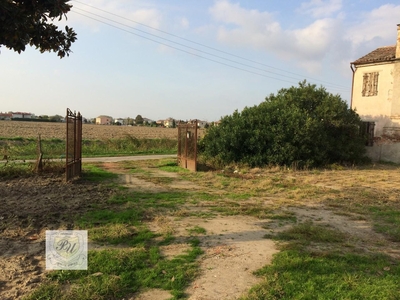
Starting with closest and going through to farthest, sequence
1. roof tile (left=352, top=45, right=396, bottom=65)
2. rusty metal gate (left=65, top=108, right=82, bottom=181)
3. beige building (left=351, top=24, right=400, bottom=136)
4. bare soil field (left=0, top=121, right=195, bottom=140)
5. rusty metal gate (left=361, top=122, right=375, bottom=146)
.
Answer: rusty metal gate (left=65, top=108, right=82, bottom=181), beige building (left=351, top=24, right=400, bottom=136), roof tile (left=352, top=45, right=396, bottom=65), rusty metal gate (left=361, top=122, right=375, bottom=146), bare soil field (left=0, top=121, right=195, bottom=140)

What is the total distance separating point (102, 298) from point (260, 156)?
13501mm

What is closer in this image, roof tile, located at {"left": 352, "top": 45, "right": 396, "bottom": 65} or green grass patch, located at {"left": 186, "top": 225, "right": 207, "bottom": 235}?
green grass patch, located at {"left": 186, "top": 225, "right": 207, "bottom": 235}

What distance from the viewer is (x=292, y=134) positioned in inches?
650

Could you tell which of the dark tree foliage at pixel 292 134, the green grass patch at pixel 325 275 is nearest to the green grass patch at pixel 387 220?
the green grass patch at pixel 325 275

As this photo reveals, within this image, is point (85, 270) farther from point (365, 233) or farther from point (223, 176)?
point (223, 176)

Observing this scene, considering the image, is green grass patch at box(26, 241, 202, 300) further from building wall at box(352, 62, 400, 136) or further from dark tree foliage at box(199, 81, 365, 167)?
building wall at box(352, 62, 400, 136)

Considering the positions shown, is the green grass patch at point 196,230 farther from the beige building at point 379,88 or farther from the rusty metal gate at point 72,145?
the beige building at point 379,88

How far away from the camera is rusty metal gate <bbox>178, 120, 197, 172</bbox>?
14594mm

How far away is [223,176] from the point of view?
13.3 m

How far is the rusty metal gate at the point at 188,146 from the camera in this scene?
14.6m

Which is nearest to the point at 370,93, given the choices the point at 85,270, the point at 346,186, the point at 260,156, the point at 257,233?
the point at 260,156

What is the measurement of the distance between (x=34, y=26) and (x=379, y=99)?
68.9 ft

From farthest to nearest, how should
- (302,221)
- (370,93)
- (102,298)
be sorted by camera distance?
(370,93), (302,221), (102,298)
